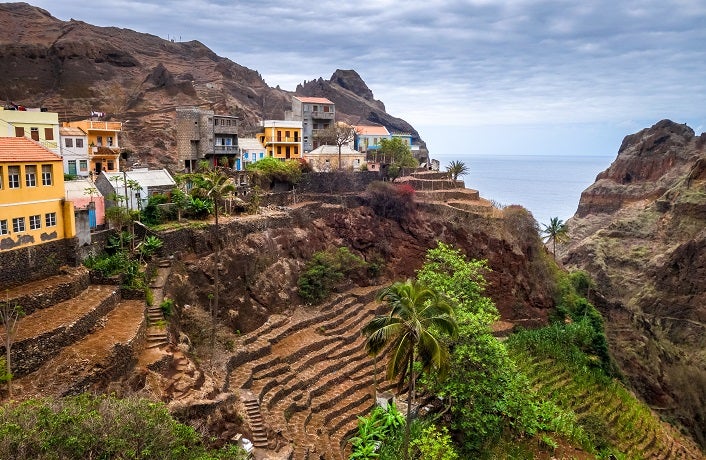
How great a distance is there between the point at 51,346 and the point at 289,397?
11219 millimetres

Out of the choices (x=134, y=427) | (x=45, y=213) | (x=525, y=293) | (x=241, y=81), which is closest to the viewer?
(x=134, y=427)

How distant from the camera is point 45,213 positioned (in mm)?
24125

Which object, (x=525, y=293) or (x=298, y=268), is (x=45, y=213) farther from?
(x=525, y=293)

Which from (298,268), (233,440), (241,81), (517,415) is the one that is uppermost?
(241,81)

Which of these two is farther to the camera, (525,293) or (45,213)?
(525,293)

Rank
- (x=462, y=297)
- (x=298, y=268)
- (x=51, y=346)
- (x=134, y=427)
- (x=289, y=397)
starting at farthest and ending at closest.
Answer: (x=298, y=268), (x=462, y=297), (x=289, y=397), (x=51, y=346), (x=134, y=427)

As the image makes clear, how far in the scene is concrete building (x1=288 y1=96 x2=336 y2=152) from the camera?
66.1 meters

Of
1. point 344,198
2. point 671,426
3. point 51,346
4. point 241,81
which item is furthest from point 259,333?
point 241,81

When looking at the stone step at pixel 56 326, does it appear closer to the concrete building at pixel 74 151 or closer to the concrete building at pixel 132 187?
the concrete building at pixel 132 187

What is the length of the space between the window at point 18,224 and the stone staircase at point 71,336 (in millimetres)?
2412

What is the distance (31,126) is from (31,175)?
15530 millimetres

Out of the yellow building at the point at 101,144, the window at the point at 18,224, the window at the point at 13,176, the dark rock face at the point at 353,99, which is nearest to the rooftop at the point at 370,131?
the dark rock face at the point at 353,99

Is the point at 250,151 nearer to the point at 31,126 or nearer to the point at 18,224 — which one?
the point at 31,126

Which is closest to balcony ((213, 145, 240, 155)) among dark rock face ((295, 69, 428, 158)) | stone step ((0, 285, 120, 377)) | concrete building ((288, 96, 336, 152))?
concrete building ((288, 96, 336, 152))
